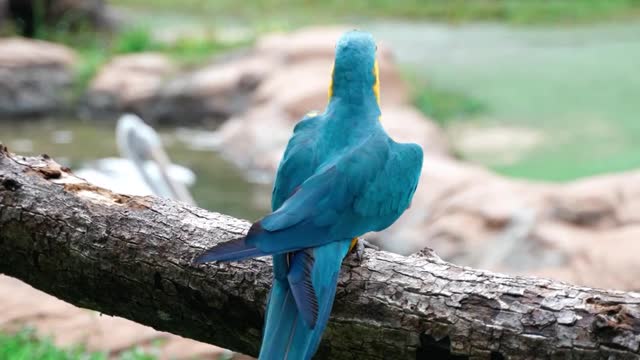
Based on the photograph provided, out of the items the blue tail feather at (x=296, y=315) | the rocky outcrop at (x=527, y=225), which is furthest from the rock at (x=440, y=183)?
the blue tail feather at (x=296, y=315)

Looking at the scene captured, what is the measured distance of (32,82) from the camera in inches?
337

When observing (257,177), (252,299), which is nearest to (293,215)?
(252,299)

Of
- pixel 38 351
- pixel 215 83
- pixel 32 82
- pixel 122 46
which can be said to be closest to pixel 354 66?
pixel 38 351

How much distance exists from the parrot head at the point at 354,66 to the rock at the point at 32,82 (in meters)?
7.13

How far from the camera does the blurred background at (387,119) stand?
4336 millimetres

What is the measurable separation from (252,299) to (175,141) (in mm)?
6199

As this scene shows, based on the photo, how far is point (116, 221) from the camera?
195cm

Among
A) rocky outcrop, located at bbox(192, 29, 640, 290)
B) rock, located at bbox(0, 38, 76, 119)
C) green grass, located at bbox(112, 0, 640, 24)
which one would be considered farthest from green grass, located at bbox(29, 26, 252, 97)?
rocky outcrop, located at bbox(192, 29, 640, 290)

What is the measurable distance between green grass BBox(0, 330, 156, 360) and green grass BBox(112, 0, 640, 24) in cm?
1035

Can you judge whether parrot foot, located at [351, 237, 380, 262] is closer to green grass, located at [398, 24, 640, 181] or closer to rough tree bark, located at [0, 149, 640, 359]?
rough tree bark, located at [0, 149, 640, 359]

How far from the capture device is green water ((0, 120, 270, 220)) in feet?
20.4

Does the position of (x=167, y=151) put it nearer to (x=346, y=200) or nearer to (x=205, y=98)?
(x=205, y=98)

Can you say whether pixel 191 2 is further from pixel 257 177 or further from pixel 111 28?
pixel 257 177

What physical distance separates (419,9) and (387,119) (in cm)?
716
